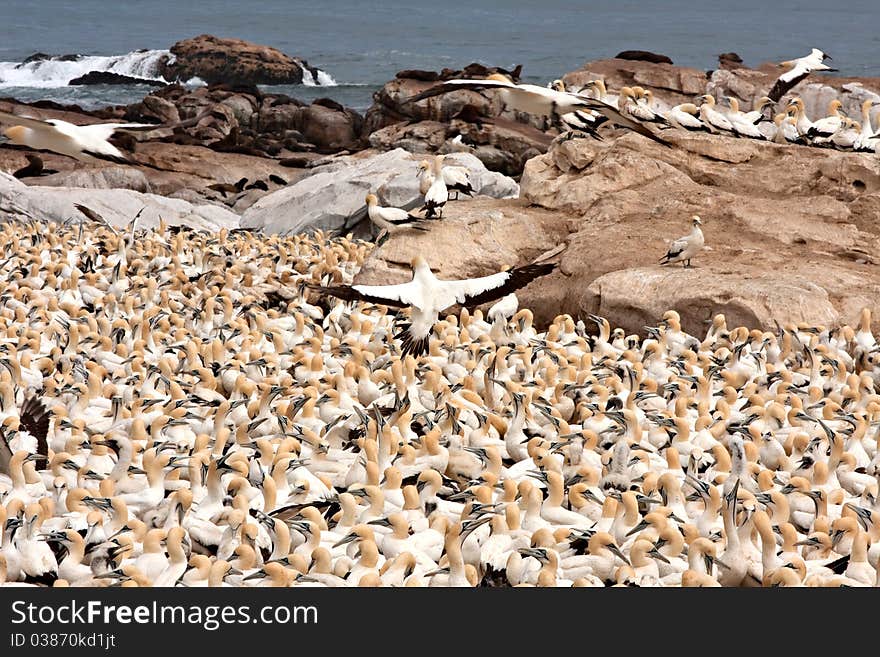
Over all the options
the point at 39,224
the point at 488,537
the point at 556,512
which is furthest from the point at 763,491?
the point at 39,224

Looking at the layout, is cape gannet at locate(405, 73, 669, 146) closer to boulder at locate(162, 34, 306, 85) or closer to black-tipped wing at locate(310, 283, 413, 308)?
black-tipped wing at locate(310, 283, 413, 308)

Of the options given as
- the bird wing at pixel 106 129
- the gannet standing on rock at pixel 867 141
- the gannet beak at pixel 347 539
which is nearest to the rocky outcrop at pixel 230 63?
the gannet standing on rock at pixel 867 141

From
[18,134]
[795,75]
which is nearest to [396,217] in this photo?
[18,134]

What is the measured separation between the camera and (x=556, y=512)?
7023 millimetres

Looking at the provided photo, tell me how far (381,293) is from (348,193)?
27.0ft

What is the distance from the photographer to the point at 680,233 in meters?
13.5

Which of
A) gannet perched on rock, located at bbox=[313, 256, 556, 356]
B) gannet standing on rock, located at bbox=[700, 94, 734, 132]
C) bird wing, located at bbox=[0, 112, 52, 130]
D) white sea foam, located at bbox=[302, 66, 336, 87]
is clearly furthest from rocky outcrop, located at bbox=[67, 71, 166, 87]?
gannet perched on rock, located at bbox=[313, 256, 556, 356]

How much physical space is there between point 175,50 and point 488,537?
5770 cm

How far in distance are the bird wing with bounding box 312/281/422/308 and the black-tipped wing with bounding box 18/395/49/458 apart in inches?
96.7

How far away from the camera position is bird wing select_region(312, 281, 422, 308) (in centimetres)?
1005

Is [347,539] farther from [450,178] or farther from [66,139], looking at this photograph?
[450,178]

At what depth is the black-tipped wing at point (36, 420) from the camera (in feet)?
28.5

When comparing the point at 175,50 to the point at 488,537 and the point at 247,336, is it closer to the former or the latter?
the point at 247,336

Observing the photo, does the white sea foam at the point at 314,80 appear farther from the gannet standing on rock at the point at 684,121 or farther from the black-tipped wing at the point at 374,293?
the black-tipped wing at the point at 374,293
